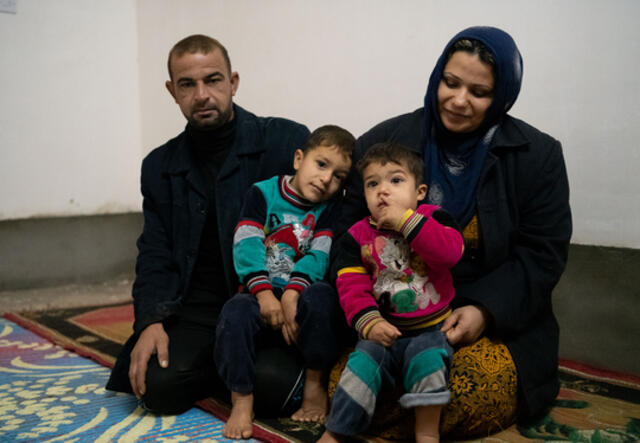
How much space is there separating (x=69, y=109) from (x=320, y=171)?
9.35 ft

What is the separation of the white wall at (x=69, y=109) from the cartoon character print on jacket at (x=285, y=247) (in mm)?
2690

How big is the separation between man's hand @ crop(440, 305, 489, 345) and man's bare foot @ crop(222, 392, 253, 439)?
0.70m

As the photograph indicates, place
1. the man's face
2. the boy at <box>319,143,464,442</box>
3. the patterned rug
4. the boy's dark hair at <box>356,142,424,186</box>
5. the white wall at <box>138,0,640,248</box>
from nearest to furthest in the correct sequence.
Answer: the boy at <box>319,143,464,442</box>, the boy's dark hair at <box>356,142,424,186</box>, the patterned rug, the man's face, the white wall at <box>138,0,640,248</box>

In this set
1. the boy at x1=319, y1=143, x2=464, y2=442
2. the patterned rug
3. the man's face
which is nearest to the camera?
the boy at x1=319, y1=143, x2=464, y2=442

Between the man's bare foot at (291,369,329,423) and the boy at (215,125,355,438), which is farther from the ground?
the boy at (215,125,355,438)

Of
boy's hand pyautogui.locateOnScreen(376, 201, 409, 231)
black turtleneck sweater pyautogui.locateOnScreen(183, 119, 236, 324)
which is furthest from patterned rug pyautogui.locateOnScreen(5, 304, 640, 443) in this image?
boy's hand pyautogui.locateOnScreen(376, 201, 409, 231)

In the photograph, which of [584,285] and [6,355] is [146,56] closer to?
[6,355]

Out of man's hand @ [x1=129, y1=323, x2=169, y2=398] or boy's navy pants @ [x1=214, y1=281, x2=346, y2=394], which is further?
man's hand @ [x1=129, y1=323, x2=169, y2=398]

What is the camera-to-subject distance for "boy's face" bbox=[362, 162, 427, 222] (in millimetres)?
1759

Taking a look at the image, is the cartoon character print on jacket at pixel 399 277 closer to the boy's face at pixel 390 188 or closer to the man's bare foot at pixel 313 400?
the boy's face at pixel 390 188

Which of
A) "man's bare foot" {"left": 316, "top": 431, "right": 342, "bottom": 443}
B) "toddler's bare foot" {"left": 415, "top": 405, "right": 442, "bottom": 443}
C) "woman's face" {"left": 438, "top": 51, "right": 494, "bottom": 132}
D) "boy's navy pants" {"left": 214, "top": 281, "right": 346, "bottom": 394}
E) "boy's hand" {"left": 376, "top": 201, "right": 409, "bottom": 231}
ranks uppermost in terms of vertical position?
"woman's face" {"left": 438, "top": 51, "right": 494, "bottom": 132}

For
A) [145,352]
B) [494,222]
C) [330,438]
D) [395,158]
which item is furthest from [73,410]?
[494,222]

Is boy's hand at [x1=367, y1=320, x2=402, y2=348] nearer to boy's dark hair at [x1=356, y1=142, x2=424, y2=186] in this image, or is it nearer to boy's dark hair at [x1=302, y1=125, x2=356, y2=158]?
boy's dark hair at [x1=356, y1=142, x2=424, y2=186]

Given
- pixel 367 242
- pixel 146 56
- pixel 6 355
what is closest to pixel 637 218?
pixel 367 242
